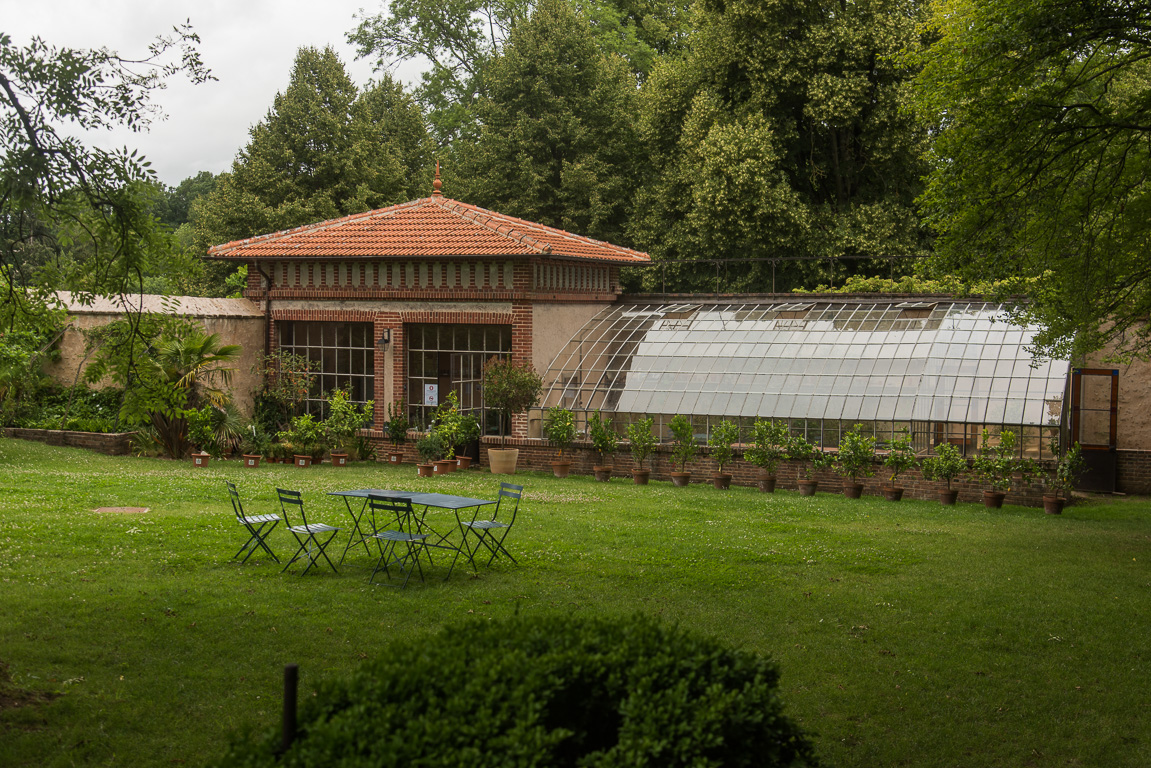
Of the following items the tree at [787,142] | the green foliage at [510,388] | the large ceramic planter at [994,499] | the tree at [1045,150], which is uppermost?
the tree at [787,142]

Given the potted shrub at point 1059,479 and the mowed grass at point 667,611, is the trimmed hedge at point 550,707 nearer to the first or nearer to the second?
the mowed grass at point 667,611

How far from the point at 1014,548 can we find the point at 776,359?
7652mm

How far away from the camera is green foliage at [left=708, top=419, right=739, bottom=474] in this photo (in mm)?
17359

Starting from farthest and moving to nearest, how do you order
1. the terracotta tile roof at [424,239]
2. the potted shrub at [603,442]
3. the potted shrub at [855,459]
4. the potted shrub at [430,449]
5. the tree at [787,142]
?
1. the tree at [787,142]
2. the terracotta tile roof at [424,239]
3. the potted shrub at [430,449]
4. the potted shrub at [603,442]
5. the potted shrub at [855,459]

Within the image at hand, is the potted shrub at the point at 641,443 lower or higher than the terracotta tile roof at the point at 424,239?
lower

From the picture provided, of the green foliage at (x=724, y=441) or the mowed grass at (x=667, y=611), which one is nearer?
the mowed grass at (x=667, y=611)

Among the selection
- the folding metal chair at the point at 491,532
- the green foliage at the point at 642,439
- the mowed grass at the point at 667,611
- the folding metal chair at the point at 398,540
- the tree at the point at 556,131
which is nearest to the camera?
the mowed grass at the point at 667,611

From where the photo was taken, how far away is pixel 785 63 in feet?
84.8

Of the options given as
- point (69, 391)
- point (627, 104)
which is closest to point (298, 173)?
point (627, 104)

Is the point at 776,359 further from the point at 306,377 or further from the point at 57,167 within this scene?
the point at 57,167

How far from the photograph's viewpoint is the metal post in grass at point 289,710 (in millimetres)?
3840

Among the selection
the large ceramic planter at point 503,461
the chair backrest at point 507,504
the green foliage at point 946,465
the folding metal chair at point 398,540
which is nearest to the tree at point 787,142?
the green foliage at point 946,465

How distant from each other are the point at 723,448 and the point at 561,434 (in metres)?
3.16

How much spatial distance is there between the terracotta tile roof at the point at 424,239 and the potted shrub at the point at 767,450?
18.5ft
